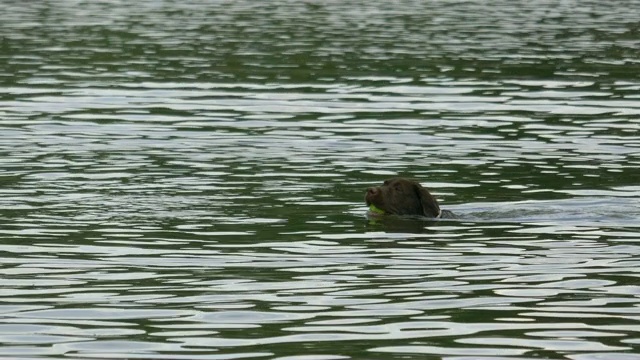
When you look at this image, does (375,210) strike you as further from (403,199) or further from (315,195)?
(315,195)

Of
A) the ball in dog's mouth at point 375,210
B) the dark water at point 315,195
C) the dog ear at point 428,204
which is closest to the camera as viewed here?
the dark water at point 315,195

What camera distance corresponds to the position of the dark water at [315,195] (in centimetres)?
1230

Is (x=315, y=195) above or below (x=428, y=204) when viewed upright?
below

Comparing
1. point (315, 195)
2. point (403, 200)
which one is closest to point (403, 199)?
Result: point (403, 200)

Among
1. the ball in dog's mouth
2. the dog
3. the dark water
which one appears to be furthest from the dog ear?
the ball in dog's mouth

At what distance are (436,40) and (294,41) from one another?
11.6 ft

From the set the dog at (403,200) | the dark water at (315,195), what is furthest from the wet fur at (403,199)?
the dark water at (315,195)

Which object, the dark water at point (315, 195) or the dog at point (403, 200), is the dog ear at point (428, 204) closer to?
the dog at point (403, 200)

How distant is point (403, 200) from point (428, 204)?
1.54 feet

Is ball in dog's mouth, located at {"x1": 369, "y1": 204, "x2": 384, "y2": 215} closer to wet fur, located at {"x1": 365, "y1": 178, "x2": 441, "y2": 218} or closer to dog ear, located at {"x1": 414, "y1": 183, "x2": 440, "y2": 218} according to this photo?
wet fur, located at {"x1": 365, "y1": 178, "x2": 441, "y2": 218}

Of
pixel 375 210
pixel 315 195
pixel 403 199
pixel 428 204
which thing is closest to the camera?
pixel 428 204

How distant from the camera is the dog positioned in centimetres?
1892

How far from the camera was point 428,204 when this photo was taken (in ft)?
61.9

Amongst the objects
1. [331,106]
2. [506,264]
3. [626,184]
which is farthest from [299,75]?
[506,264]
